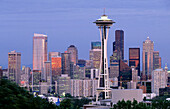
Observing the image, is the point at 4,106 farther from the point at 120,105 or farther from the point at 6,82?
the point at 120,105

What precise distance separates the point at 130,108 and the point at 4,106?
179 ft

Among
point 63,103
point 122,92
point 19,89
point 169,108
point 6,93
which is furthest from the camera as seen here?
point 122,92

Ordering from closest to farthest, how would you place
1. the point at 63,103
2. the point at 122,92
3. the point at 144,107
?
the point at 63,103 → the point at 144,107 → the point at 122,92

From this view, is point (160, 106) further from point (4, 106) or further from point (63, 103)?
point (4, 106)

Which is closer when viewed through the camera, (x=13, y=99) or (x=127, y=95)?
(x=13, y=99)

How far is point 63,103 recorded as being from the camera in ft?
319

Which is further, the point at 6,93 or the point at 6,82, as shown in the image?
the point at 6,82

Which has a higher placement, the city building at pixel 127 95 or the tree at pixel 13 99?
the tree at pixel 13 99

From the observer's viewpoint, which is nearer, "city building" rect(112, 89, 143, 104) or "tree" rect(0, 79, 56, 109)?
"tree" rect(0, 79, 56, 109)

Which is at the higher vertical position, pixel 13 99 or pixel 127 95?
pixel 13 99

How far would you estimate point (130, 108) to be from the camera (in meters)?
119

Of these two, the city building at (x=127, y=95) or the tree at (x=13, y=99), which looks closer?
the tree at (x=13, y=99)

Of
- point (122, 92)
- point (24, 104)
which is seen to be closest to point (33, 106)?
point (24, 104)

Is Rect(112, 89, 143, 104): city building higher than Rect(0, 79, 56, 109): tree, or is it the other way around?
Rect(0, 79, 56, 109): tree
